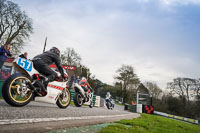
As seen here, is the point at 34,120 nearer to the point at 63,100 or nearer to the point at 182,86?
the point at 63,100

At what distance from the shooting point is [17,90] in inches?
124

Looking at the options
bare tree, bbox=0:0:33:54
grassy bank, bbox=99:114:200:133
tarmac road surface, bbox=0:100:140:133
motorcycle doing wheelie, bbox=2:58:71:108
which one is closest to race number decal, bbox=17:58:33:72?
motorcycle doing wheelie, bbox=2:58:71:108

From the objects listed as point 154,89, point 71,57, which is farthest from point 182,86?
point 71,57

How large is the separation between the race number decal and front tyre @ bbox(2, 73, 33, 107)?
0.79 ft

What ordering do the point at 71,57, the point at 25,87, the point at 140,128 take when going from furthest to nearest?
the point at 71,57, the point at 25,87, the point at 140,128

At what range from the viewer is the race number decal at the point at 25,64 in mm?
→ 3420

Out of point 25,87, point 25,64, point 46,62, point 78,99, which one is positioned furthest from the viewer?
point 78,99

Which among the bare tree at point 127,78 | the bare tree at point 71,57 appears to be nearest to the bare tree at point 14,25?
the bare tree at point 71,57

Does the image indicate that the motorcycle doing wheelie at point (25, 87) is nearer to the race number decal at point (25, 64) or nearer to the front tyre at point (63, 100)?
the race number decal at point (25, 64)

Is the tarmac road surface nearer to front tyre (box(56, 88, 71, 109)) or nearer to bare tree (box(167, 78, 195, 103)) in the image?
front tyre (box(56, 88, 71, 109))

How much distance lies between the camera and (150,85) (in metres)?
41.9

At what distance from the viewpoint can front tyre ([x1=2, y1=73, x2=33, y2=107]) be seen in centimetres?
297

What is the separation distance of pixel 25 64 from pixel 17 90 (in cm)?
66

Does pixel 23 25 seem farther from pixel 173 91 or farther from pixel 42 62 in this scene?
pixel 173 91
